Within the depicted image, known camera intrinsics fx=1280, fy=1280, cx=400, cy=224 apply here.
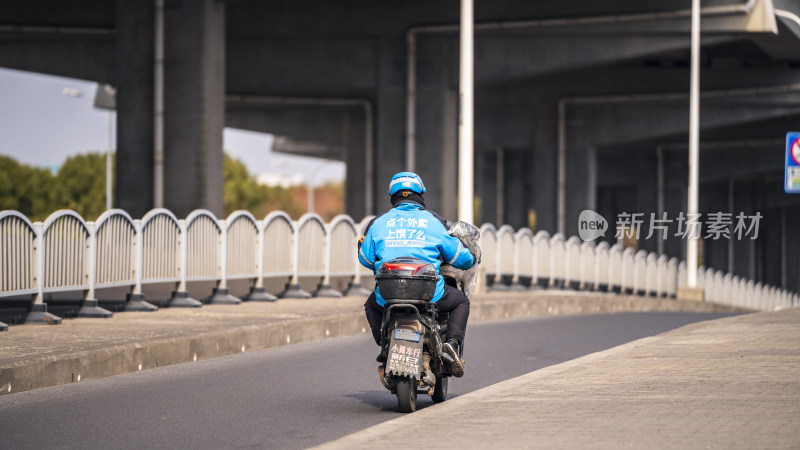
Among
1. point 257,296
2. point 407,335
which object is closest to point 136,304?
point 257,296

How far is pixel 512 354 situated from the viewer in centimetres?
1353

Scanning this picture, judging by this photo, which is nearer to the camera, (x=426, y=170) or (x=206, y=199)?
(x=206, y=199)

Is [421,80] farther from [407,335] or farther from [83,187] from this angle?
[83,187]

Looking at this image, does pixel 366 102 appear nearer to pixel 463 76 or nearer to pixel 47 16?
pixel 47 16

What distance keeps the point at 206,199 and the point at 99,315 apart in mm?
14356

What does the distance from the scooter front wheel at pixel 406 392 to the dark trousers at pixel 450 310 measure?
42 centimetres

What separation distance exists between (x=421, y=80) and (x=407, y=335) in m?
30.0

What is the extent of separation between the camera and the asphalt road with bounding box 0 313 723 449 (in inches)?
315

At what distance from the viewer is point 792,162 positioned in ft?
61.6

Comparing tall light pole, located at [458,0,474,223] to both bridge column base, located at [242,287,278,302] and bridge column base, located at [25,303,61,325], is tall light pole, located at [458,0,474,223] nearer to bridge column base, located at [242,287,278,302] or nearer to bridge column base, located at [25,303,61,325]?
bridge column base, located at [242,287,278,302]

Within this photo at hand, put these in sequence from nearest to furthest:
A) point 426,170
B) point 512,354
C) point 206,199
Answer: point 512,354, point 206,199, point 426,170

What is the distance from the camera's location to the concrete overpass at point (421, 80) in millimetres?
29016

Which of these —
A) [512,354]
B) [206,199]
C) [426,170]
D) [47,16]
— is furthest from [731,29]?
[512,354]

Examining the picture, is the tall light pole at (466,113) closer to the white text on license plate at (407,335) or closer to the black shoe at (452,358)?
the black shoe at (452,358)
